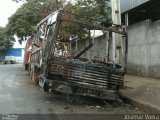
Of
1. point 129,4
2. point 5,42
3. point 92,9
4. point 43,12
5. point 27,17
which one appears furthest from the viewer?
point 5,42

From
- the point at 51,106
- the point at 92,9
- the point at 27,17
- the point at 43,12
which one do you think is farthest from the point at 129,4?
the point at 27,17

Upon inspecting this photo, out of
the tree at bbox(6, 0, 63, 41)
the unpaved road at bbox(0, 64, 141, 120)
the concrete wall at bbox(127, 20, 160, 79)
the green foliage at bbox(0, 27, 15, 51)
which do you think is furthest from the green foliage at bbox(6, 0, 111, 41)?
the green foliage at bbox(0, 27, 15, 51)

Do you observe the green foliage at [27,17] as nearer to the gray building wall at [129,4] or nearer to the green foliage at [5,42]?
the gray building wall at [129,4]

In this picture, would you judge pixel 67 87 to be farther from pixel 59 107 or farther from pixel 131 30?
pixel 131 30

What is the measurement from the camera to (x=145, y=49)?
53.2 feet

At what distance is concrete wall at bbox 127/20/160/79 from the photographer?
49.3 ft

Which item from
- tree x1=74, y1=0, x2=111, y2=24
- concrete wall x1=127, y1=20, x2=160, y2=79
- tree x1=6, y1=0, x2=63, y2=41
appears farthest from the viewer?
tree x1=6, y1=0, x2=63, y2=41

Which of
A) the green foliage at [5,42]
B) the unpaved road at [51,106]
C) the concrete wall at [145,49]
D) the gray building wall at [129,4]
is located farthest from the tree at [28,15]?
the green foliage at [5,42]

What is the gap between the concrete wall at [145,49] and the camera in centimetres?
1504

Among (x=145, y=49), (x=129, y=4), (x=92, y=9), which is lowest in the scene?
(x=145, y=49)

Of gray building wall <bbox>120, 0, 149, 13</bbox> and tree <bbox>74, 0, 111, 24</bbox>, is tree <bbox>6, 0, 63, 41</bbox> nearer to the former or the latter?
tree <bbox>74, 0, 111, 24</bbox>

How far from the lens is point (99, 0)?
23859 mm

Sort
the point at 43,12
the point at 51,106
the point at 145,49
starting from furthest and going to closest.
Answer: the point at 43,12 → the point at 145,49 → the point at 51,106

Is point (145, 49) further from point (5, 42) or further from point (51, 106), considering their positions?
point (5, 42)
